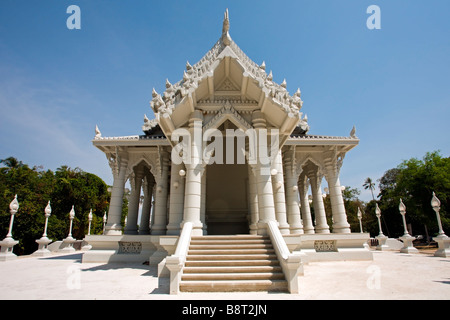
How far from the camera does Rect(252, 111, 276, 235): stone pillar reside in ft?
26.1

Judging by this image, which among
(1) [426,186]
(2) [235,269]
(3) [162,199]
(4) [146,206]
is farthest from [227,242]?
(1) [426,186]

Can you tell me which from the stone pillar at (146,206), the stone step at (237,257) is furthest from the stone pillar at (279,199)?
the stone pillar at (146,206)

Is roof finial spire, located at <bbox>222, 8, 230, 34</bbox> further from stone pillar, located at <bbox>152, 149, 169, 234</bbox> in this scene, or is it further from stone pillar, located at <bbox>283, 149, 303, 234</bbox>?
stone pillar, located at <bbox>283, 149, 303, 234</bbox>

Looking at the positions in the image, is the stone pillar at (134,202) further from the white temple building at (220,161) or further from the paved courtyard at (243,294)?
the paved courtyard at (243,294)

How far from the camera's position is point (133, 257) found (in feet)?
34.8

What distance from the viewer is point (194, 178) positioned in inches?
318

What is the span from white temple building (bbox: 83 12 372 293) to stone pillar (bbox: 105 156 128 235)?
0.05 metres

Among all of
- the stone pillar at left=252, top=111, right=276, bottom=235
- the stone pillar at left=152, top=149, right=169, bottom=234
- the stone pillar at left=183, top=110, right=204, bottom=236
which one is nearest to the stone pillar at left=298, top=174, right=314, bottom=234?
the stone pillar at left=252, top=111, right=276, bottom=235

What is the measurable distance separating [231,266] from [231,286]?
722 mm

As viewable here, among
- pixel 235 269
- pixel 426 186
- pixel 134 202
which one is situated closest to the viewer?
pixel 235 269

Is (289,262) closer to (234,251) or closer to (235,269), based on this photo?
(235,269)

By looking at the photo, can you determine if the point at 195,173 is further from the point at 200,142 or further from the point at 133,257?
the point at 133,257
